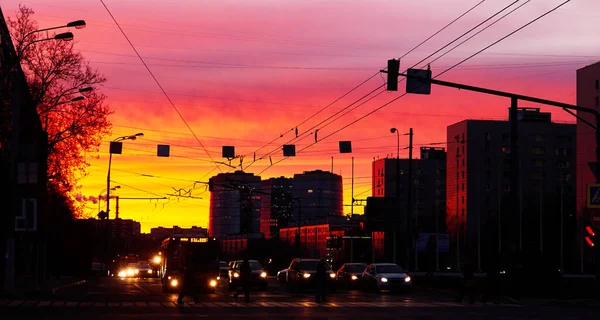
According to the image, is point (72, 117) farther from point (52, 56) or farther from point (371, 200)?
point (371, 200)

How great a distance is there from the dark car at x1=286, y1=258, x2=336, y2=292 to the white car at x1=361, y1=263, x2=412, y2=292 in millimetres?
2041

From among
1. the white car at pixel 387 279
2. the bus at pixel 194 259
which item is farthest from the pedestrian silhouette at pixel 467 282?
the bus at pixel 194 259

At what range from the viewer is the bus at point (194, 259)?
164 ft

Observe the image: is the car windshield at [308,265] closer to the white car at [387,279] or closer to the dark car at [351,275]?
the white car at [387,279]

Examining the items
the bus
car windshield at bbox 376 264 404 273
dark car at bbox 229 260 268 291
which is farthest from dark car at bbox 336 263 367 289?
the bus

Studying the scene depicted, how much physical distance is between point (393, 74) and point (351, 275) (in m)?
30.3

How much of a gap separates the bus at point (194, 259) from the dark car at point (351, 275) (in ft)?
32.1

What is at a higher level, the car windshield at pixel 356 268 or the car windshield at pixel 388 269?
the car windshield at pixel 388 269

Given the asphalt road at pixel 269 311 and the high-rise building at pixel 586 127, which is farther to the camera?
the high-rise building at pixel 586 127

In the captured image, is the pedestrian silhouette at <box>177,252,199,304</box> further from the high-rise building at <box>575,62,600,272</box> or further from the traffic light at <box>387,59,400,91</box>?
the high-rise building at <box>575,62,600,272</box>

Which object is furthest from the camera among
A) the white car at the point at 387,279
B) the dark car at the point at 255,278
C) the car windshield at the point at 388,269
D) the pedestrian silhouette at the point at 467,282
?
the dark car at the point at 255,278

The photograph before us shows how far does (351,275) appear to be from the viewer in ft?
193

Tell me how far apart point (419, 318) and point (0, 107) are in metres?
27.9

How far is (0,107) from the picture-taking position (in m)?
48.0
